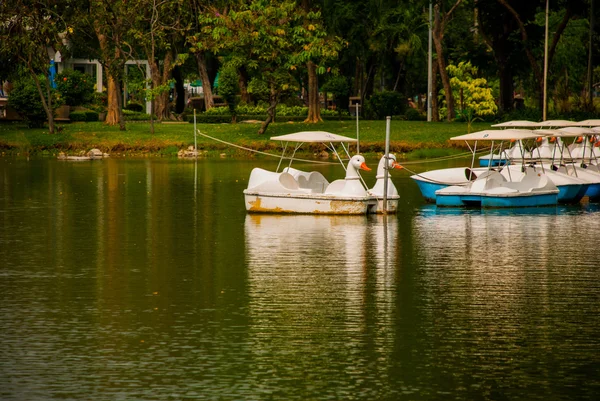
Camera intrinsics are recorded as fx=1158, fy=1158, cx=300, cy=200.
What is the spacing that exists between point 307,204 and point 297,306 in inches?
533

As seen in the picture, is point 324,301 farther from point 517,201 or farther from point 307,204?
point 517,201

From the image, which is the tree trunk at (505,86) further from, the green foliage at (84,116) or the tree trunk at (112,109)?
the green foliage at (84,116)

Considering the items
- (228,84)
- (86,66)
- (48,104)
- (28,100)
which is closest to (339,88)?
(228,84)

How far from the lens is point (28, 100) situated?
6325cm

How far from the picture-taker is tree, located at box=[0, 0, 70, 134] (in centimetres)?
5925

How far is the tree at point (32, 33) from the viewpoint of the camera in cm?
5925

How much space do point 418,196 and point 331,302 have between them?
19.9m

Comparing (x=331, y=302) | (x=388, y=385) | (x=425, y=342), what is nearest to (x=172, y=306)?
(x=331, y=302)

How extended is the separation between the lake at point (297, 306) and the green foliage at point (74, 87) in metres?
38.0

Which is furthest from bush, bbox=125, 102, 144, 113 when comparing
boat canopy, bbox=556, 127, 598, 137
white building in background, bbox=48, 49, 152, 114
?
boat canopy, bbox=556, 127, 598, 137

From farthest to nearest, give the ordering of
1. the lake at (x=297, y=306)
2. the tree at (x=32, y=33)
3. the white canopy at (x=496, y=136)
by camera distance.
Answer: the tree at (x=32, y=33) → the white canopy at (x=496, y=136) → the lake at (x=297, y=306)

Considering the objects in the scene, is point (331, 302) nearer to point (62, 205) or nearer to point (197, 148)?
point (62, 205)

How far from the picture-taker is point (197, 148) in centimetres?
5859

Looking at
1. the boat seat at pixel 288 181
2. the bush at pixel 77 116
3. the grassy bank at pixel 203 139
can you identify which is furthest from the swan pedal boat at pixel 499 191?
the bush at pixel 77 116
